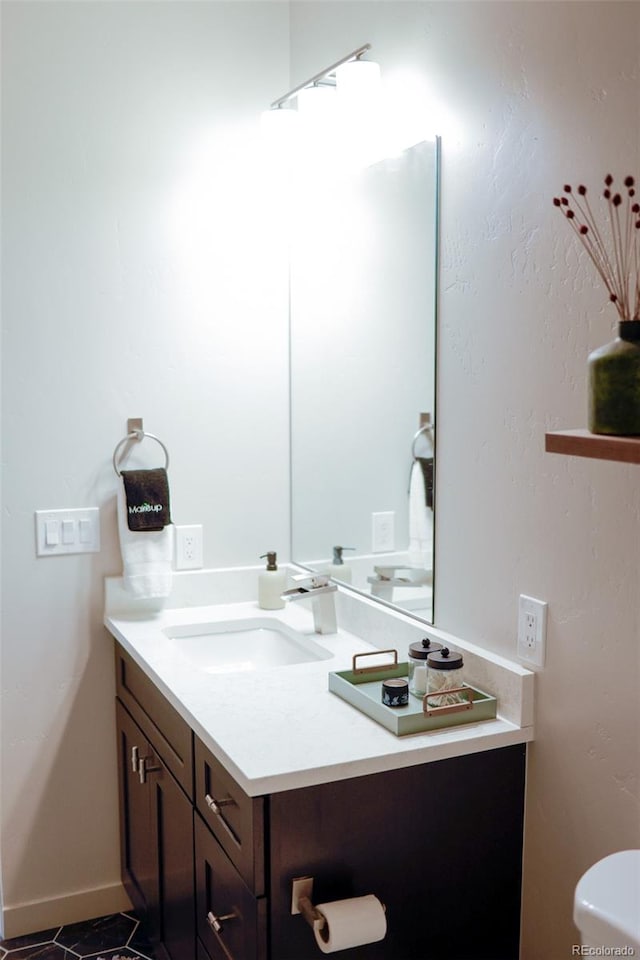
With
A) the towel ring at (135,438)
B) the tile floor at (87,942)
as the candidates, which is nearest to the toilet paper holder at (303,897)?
the tile floor at (87,942)

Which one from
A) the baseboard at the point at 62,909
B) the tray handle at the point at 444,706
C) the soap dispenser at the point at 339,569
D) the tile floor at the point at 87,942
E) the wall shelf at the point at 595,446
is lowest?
the tile floor at the point at 87,942

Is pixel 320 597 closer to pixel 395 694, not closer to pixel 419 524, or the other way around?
pixel 419 524

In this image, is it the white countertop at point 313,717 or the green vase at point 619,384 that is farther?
the white countertop at point 313,717

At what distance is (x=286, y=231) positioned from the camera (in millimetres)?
2701

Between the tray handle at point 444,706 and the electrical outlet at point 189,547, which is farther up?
the electrical outlet at point 189,547

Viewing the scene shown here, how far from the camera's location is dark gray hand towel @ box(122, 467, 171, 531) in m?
2.46

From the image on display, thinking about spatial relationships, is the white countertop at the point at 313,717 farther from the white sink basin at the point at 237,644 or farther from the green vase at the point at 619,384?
the green vase at the point at 619,384

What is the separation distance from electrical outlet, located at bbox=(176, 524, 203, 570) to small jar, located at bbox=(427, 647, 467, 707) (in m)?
1.03

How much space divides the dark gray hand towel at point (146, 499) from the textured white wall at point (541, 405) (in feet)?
2.71

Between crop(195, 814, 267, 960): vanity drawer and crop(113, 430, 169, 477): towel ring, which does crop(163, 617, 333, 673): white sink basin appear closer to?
crop(113, 430, 169, 477): towel ring

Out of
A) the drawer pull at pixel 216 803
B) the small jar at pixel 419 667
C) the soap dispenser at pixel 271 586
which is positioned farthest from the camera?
the soap dispenser at pixel 271 586

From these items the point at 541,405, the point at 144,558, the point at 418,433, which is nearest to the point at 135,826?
the point at 144,558

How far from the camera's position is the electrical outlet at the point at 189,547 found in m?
2.63

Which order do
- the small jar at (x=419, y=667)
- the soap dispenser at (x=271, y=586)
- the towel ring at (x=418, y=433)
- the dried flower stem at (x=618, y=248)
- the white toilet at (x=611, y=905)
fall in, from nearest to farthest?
the white toilet at (x=611, y=905), the dried flower stem at (x=618, y=248), the small jar at (x=419, y=667), the towel ring at (x=418, y=433), the soap dispenser at (x=271, y=586)
